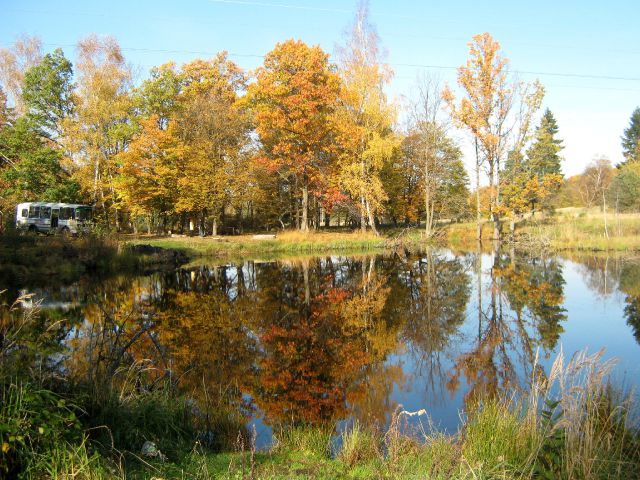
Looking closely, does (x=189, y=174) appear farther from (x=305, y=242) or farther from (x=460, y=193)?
(x=460, y=193)

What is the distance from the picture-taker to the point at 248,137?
3772 centimetres

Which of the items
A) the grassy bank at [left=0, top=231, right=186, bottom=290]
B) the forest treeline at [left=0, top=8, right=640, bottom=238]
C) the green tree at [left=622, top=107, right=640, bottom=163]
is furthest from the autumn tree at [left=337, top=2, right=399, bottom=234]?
the green tree at [left=622, top=107, right=640, bottom=163]

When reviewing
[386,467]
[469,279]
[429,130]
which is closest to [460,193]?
[429,130]

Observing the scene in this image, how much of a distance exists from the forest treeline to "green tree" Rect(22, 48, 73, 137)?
92 millimetres

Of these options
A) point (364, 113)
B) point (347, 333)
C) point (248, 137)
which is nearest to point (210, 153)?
point (248, 137)

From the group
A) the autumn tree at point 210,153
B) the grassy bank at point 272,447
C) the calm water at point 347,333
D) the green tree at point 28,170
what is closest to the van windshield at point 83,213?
the green tree at point 28,170

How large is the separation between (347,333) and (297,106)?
79.5ft

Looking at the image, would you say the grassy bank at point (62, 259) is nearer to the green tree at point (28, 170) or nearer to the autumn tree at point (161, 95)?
the green tree at point (28, 170)

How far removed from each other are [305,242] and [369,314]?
19475 mm

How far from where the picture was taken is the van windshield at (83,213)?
114 ft

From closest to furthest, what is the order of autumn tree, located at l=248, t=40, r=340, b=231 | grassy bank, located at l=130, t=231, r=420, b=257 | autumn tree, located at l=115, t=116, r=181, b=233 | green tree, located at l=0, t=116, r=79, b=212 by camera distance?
grassy bank, located at l=130, t=231, r=420, b=257 < green tree, located at l=0, t=116, r=79, b=212 < autumn tree, located at l=248, t=40, r=340, b=231 < autumn tree, located at l=115, t=116, r=181, b=233

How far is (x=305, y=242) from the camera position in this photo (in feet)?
104

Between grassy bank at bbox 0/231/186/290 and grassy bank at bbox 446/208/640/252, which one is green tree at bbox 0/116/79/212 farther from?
grassy bank at bbox 446/208/640/252

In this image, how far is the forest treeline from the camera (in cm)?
3222
